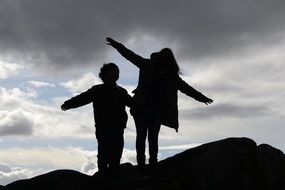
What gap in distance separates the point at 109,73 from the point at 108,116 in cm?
97

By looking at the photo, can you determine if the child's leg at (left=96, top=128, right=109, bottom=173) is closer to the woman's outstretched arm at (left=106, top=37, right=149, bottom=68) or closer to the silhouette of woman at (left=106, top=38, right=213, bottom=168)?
the silhouette of woman at (left=106, top=38, right=213, bottom=168)

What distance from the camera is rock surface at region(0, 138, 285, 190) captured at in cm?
1423

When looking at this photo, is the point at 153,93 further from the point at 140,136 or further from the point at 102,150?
the point at 102,150

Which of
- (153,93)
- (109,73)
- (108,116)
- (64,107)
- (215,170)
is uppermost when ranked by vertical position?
(153,93)

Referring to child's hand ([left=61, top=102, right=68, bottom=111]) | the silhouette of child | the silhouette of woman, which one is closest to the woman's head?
the silhouette of woman

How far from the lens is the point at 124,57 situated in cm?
1515

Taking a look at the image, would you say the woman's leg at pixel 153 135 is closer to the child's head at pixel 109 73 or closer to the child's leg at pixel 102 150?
the child's leg at pixel 102 150

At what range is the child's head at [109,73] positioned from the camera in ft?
41.5

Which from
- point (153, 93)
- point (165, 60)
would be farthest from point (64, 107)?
point (165, 60)

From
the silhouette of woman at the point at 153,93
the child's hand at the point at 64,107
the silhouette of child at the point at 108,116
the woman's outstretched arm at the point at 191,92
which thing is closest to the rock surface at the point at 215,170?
the silhouette of child at the point at 108,116

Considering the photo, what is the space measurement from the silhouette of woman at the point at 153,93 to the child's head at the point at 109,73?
214 cm

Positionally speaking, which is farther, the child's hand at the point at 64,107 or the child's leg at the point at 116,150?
the child's hand at the point at 64,107

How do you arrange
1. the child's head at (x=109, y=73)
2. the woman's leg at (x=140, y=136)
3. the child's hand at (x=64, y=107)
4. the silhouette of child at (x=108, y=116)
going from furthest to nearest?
the woman's leg at (x=140, y=136)
the child's hand at (x=64, y=107)
the silhouette of child at (x=108, y=116)
the child's head at (x=109, y=73)

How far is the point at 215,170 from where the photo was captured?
49.0ft
